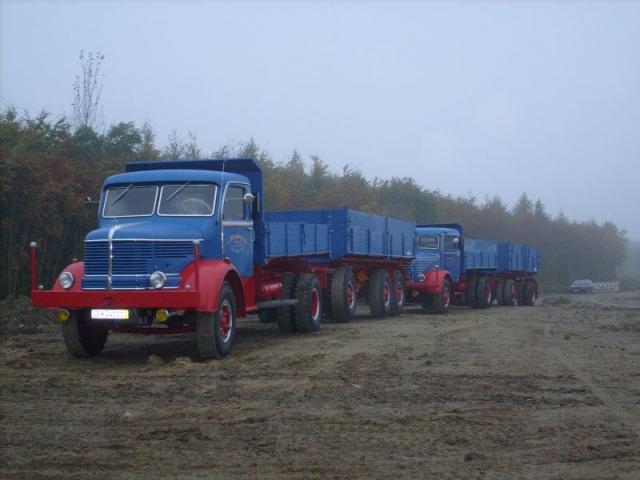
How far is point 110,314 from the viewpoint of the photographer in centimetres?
1020

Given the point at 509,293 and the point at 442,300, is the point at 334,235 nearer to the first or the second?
the point at 442,300

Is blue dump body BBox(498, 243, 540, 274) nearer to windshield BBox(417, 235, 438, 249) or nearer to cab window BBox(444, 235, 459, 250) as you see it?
cab window BBox(444, 235, 459, 250)

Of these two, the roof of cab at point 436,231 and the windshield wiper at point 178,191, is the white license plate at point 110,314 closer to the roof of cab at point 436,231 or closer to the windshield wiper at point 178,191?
the windshield wiper at point 178,191

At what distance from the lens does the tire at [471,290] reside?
27109 mm

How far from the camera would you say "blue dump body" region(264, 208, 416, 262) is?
13.9 m

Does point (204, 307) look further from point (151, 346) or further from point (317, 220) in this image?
point (317, 220)

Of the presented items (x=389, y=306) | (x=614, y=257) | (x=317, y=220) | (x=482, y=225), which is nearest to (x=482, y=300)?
(x=389, y=306)

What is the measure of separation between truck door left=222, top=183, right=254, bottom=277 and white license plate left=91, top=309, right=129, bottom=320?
6.47 ft

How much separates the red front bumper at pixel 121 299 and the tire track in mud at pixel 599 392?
4885 mm

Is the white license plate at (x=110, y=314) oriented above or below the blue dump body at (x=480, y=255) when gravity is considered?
below

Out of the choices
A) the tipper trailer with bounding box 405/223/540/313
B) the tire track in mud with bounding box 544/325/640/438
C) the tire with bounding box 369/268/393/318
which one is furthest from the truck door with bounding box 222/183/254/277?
the tipper trailer with bounding box 405/223/540/313

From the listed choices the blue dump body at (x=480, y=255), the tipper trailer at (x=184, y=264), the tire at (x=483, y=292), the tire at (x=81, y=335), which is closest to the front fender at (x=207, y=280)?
the tipper trailer at (x=184, y=264)

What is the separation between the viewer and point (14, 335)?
563 inches

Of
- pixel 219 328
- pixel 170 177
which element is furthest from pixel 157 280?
pixel 170 177
